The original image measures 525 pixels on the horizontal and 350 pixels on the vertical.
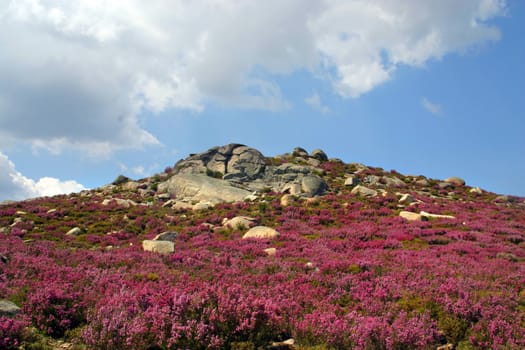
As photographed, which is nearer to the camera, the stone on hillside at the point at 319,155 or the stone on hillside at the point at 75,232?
the stone on hillside at the point at 75,232

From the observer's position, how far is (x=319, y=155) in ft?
190

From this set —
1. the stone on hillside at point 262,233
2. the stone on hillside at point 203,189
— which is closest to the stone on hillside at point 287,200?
the stone on hillside at point 203,189

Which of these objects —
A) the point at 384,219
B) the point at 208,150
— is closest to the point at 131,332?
the point at 384,219

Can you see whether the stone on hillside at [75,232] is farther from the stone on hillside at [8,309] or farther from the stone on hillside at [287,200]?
the stone on hillside at [287,200]

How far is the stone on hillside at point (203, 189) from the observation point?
35156 millimetres

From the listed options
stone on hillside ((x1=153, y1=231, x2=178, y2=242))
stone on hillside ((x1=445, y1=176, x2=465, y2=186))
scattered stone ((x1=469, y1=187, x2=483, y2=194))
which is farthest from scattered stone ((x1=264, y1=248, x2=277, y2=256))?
stone on hillside ((x1=445, y1=176, x2=465, y2=186))

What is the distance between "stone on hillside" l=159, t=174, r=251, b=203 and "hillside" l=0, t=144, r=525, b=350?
18.9ft

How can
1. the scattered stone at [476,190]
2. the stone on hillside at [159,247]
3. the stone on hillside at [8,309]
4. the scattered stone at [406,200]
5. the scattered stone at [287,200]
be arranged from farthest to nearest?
1. the scattered stone at [476,190]
2. the scattered stone at [406,200]
3. the scattered stone at [287,200]
4. the stone on hillside at [159,247]
5. the stone on hillside at [8,309]

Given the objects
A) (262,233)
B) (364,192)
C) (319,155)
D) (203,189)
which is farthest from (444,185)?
(262,233)

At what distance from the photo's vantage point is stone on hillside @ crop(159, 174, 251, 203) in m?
35.2

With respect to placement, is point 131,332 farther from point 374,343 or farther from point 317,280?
point 317,280

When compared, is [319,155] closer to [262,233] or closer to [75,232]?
[262,233]

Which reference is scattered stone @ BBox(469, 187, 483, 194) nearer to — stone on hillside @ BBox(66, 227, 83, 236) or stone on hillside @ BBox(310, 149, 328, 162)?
stone on hillside @ BBox(310, 149, 328, 162)

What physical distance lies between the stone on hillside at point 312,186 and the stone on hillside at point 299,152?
20.1 meters
